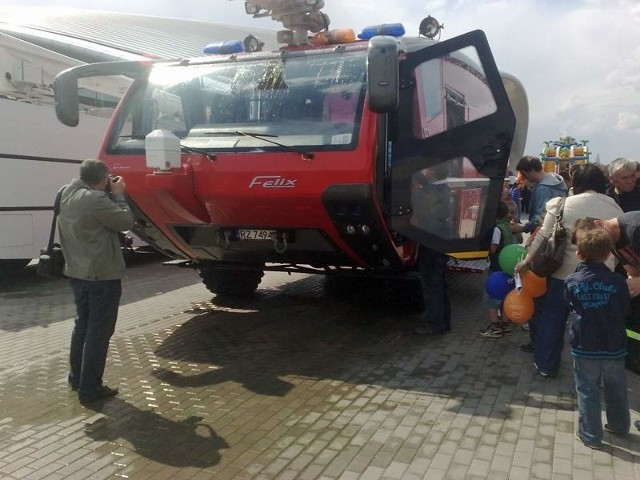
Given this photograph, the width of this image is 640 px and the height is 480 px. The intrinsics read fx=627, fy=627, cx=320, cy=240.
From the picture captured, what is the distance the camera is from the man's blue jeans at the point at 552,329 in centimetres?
455

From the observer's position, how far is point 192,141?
5531 mm

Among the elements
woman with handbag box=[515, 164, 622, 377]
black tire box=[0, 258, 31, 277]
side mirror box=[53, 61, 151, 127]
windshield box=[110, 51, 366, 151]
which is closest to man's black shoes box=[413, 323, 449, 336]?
woman with handbag box=[515, 164, 622, 377]

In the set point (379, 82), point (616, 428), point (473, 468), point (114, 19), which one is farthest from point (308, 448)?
point (114, 19)

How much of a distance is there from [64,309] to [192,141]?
3.38 m

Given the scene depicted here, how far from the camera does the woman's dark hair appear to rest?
4434 millimetres

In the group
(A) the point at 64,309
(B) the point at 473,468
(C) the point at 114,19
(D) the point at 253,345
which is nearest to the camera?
(B) the point at 473,468

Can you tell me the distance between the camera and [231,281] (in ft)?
25.2

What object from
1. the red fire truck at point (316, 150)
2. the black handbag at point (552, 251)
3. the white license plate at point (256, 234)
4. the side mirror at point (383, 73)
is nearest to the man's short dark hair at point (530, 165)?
the red fire truck at point (316, 150)

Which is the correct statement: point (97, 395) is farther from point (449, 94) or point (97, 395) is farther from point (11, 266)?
point (11, 266)

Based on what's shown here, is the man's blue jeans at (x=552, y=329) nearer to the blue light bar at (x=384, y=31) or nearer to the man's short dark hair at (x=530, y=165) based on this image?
the man's short dark hair at (x=530, y=165)

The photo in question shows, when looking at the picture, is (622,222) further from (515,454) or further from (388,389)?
(388,389)

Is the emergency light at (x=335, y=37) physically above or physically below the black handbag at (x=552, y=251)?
above

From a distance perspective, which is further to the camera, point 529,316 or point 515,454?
point 529,316

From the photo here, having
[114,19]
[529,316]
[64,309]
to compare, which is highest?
[114,19]
